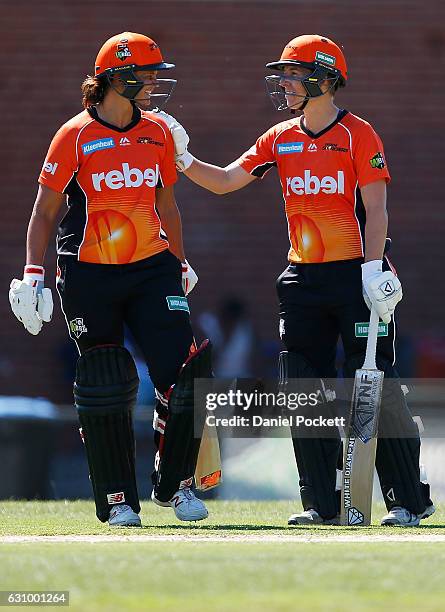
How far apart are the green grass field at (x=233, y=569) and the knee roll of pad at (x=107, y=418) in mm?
230

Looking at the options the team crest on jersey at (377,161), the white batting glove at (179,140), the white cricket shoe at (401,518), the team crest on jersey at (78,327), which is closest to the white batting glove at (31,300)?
the team crest on jersey at (78,327)

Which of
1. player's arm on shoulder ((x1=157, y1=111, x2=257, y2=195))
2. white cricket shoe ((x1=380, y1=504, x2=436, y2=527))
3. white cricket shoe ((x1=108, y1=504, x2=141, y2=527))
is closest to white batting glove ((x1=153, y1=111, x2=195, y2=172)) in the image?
player's arm on shoulder ((x1=157, y1=111, x2=257, y2=195))

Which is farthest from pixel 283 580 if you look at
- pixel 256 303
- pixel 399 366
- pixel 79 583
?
pixel 256 303

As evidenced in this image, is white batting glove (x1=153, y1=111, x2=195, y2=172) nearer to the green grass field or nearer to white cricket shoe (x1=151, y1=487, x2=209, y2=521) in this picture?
white cricket shoe (x1=151, y1=487, x2=209, y2=521)

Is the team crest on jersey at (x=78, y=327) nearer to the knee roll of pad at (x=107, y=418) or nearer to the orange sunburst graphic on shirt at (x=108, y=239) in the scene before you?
the knee roll of pad at (x=107, y=418)

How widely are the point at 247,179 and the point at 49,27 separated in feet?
23.2

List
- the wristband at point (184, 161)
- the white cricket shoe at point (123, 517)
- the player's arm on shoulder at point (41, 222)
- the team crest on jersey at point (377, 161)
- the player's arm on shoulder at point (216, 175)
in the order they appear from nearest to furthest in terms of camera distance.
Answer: the white cricket shoe at point (123, 517) < the player's arm on shoulder at point (41, 222) < the team crest on jersey at point (377, 161) < the wristband at point (184, 161) < the player's arm on shoulder at point (216, 175)

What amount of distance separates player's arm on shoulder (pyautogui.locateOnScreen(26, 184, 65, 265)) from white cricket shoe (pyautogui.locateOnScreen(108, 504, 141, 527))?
1044mm

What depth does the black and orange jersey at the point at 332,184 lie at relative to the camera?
6402mm

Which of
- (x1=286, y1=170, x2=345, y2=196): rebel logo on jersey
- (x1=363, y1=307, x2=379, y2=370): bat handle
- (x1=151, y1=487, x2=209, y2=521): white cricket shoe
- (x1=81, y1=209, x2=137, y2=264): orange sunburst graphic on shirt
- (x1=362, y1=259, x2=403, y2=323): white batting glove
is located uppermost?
(x1=286, y1=170, x2=345, y2=196): rebel logo on jersey

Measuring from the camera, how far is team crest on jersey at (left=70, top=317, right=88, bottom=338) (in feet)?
Answer: 20.6

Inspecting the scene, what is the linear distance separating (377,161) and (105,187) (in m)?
1.13

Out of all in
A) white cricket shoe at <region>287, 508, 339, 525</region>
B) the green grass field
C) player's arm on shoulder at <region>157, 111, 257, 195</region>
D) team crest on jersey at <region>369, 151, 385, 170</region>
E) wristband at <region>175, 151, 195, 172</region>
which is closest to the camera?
the green grass field

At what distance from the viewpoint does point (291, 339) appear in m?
6.56
